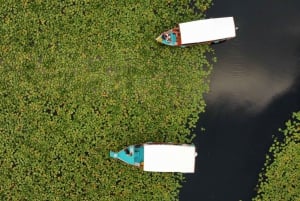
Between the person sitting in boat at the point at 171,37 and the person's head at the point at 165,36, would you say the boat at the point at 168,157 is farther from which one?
the person's head at the point at 165,36

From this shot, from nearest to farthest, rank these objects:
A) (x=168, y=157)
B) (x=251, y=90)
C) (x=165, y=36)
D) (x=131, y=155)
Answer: (x=168, y=157)
(x=131, y=155)
(x=165, y=36)
(x=251, y=90)

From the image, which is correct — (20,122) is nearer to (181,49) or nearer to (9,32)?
(9,32)

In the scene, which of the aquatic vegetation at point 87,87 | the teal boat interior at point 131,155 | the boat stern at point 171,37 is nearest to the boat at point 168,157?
the teal boat interior at point 131,155

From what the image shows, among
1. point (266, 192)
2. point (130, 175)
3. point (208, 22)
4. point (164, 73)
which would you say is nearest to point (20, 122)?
point (130, 175)

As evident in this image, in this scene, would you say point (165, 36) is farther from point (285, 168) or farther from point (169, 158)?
point (285, 168)

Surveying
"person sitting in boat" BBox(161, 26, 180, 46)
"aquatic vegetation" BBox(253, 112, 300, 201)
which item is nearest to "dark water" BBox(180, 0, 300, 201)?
"aquatic vegetation" BBox(253, 112, 300, 201)

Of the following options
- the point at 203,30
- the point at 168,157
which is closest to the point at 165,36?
the point at 203,30

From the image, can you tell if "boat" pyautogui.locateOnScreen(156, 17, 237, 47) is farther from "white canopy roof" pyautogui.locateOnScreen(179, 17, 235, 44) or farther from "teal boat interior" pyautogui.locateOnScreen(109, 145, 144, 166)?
"teal boat interior" pyautogui.locateOnScreen(109, 145, 144, 166)
